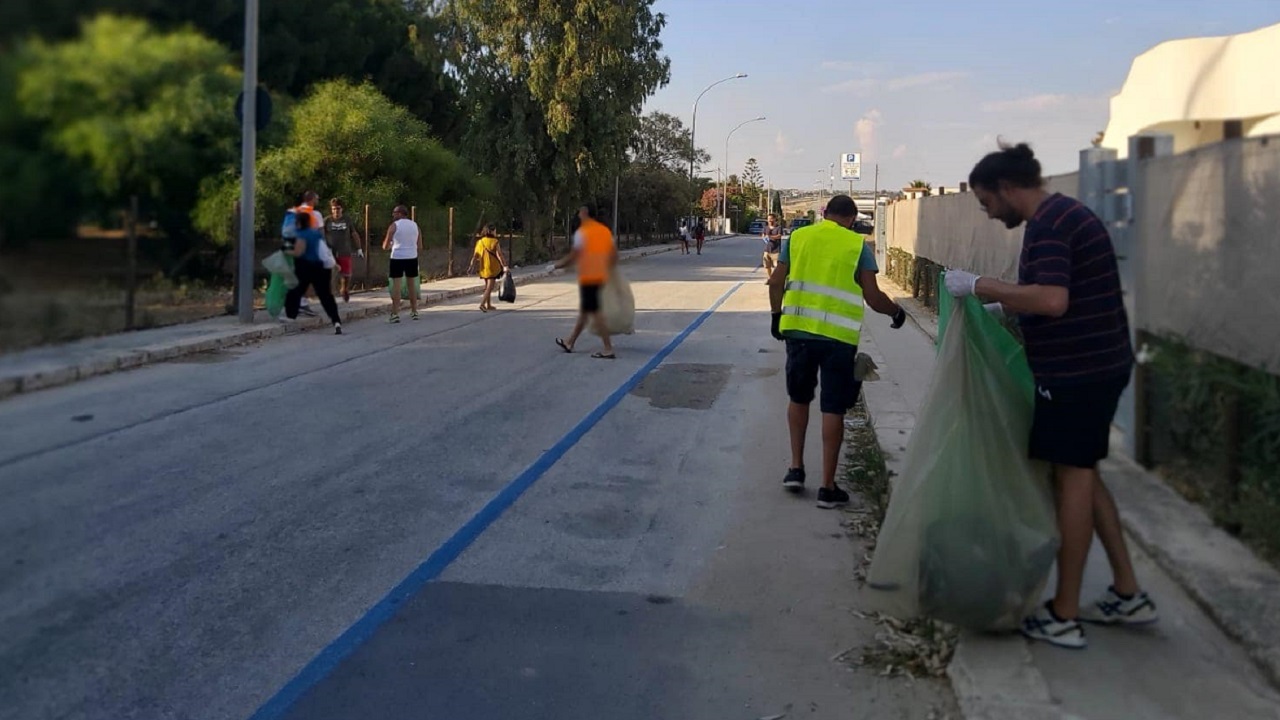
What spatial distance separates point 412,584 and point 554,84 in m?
3.70

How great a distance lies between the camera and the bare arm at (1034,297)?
4191mm

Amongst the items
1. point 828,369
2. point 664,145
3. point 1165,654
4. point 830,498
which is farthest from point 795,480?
point 664,145

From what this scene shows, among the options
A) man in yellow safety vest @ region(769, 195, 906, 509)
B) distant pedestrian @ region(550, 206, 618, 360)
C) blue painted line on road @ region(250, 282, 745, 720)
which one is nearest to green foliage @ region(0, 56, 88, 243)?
distant pedestrian @ region(550, 206, 618, 360)

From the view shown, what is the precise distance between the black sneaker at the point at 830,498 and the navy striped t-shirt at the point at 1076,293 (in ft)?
9.55

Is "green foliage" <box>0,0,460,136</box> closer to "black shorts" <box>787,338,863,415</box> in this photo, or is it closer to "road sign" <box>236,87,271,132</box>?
"road sign" <box>236,87,271,132</box>

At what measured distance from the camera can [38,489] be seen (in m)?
7.14

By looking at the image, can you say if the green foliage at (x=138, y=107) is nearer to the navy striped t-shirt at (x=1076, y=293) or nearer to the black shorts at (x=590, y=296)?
the black shorts at (x=590, y=296)

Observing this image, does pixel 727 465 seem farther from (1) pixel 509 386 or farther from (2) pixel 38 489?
(2) pixel 38 489

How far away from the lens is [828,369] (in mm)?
7020

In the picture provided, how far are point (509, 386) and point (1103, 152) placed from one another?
622 cm

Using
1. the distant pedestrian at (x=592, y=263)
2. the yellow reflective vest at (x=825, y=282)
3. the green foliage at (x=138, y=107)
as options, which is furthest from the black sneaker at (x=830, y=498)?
the green foliage at (x=138, y=107)

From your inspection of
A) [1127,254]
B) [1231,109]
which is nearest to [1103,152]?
[1127,254]

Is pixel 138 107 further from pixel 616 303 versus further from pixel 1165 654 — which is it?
pixel 1165 654

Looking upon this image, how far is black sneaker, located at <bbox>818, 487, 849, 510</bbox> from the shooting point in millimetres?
7254
